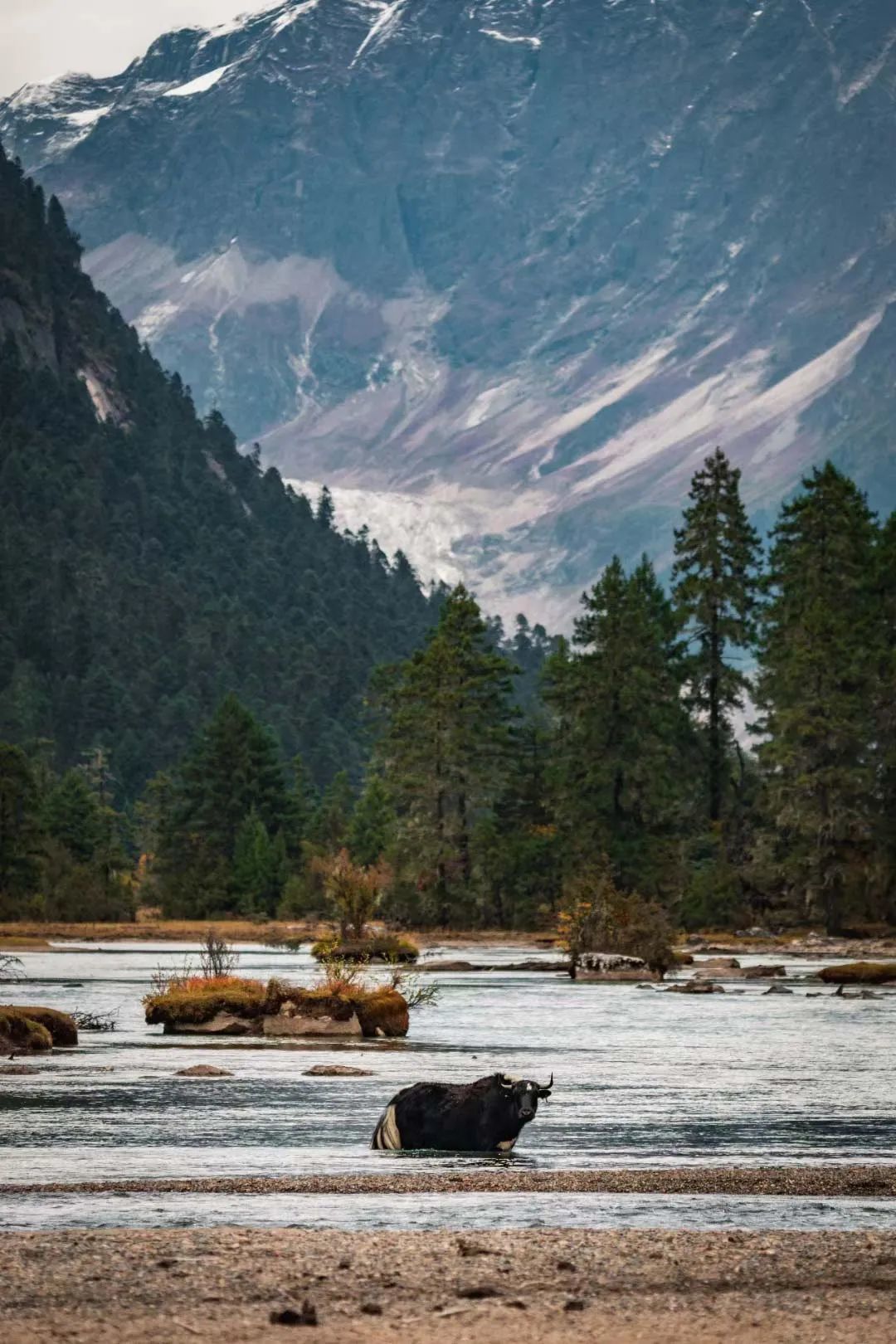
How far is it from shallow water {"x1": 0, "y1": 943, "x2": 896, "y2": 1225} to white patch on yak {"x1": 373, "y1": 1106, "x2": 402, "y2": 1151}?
27cm

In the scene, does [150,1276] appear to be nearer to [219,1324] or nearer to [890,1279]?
[219,1324]

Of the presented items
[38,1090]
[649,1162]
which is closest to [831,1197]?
[649,1162]

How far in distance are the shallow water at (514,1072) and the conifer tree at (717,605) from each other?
71617 mm

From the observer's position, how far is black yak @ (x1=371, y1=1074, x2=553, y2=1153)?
28359 mm

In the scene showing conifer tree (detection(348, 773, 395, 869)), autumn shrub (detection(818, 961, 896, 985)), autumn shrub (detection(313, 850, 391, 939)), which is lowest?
autumn shrub (detection(818, 961, 896, 985))

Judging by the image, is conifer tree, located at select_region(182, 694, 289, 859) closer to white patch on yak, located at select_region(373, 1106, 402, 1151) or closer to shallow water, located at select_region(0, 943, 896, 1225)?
shallow water, located at select_region(0, 943, 896, 1225)

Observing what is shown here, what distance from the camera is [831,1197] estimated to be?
2341 centimetres

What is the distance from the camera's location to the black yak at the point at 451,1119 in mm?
28359

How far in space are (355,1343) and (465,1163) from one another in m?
11.9

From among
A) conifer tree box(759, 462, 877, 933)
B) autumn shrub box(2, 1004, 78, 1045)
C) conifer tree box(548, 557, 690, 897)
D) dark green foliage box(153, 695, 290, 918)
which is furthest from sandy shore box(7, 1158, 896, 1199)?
dark green foliage box(153, 695, 290, 918)

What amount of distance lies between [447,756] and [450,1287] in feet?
366

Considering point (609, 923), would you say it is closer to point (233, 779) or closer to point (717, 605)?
point (717, 605)

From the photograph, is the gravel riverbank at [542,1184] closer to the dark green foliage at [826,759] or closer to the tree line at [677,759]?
the tree line at [677,759]

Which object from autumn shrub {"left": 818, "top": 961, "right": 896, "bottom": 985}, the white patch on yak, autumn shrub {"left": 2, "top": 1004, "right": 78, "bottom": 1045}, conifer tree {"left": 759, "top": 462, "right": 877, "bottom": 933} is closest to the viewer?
the white patch on yak
